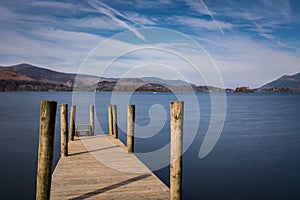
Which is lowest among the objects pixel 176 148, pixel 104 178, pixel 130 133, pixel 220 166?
pixel 220 166

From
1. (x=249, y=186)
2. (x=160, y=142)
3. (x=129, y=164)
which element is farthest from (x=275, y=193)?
(x=160, y=142)

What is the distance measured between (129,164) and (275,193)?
270 inches

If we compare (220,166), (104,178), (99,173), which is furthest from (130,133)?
(220,166)

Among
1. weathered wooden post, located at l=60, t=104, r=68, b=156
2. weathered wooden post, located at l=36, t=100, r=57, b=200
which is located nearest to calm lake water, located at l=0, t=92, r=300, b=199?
weathered wooden post, located at l=60, t=104, r=68, b=156

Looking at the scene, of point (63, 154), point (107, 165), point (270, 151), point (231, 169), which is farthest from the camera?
point (270, 151)

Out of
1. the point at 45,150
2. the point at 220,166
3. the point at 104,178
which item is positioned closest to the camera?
the point at 45,150

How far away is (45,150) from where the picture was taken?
23.3 feet

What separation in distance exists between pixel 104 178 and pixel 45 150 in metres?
2.88

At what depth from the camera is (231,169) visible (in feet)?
53.8

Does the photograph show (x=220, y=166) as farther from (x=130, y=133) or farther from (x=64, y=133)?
(x=64, y=133)

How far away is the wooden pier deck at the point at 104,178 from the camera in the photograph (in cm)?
801

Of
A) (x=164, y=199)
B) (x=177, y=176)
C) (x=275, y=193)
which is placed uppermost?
(x=177, y=176)

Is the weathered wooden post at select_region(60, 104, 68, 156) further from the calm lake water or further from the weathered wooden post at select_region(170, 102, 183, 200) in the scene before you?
the weathered wooden post at select_region(170, 102, 183, 200)

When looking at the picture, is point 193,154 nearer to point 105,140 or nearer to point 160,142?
point 160,142
